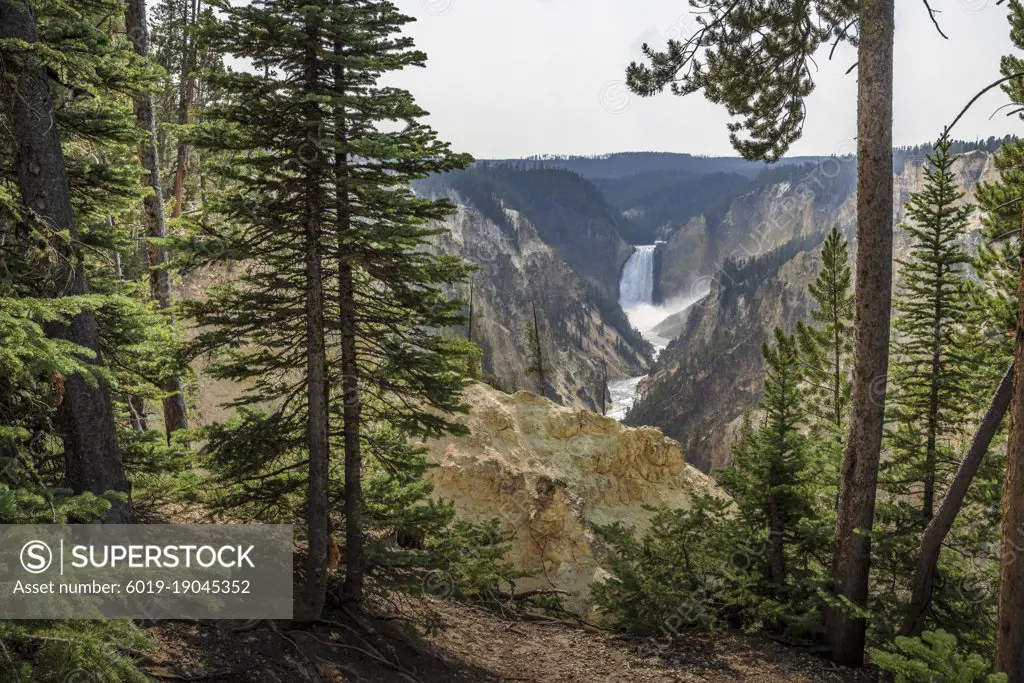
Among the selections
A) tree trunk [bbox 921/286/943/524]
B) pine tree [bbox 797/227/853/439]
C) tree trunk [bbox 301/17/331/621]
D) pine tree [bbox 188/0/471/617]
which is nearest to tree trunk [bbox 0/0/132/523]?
pine tree [bbox 188/0/471/617]

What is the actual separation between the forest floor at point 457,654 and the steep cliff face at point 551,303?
10680 cm

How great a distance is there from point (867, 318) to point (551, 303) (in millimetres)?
150833

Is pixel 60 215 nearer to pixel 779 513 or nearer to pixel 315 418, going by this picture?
pixel 315 418

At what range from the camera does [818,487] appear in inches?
388

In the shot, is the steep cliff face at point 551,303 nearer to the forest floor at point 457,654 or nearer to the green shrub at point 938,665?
the forest floor at point 457,654

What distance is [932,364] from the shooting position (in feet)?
39.3

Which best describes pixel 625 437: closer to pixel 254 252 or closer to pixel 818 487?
pixel 818 487

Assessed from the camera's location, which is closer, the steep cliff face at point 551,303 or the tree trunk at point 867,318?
the tree trunk at point 867,318

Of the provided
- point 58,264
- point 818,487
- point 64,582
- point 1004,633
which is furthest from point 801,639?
point 58,264

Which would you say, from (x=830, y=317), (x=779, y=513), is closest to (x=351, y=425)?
(x=779, y=513)

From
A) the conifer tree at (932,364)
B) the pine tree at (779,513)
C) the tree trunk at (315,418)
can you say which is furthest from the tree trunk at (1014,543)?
the tree trunk at (315,418)

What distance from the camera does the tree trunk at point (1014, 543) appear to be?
6.06 metres

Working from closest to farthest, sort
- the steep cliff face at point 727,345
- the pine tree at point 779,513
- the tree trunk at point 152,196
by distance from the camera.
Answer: the pine tree at point 779,513 < the tree trunk at point 152,196 < the steep cliff face at point 727,345

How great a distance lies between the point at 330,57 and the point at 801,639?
9.06 m
